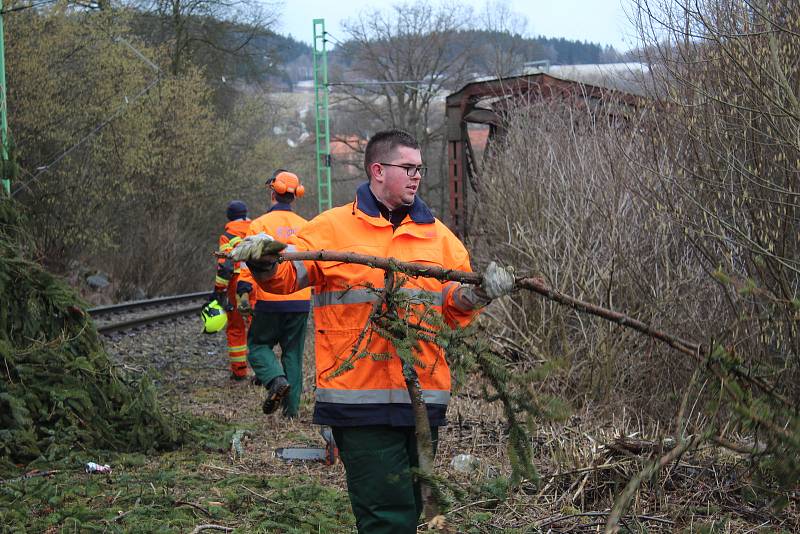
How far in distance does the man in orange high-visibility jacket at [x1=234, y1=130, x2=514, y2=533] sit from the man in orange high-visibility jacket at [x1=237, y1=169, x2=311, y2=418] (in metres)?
3.70

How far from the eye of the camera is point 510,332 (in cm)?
1016

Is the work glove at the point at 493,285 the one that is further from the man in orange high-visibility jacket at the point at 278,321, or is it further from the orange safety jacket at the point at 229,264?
the orange safety jacket at the point at 229,264

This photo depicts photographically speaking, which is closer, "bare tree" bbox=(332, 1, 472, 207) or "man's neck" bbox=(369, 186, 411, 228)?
"man's neck" bbox=(369, 186, 411, 228)

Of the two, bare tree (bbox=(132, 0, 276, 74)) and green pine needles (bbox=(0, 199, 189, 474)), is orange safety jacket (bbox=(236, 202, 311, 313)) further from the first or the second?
bare tree (bbox=(132, 0, 276, 74))

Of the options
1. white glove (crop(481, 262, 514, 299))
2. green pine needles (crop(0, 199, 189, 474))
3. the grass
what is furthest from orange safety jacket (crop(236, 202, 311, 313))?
white glove (crop(481, 262, 514, 299))

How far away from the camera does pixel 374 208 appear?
13.8ft

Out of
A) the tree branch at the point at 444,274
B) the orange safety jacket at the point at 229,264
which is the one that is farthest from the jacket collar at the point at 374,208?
the orange safety jacket at the point at 229,264

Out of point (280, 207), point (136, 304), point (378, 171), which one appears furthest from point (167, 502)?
point (136, 304)

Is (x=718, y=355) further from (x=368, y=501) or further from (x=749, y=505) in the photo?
(x=749, y=505)

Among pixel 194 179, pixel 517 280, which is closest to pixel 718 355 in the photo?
pixel 517 280

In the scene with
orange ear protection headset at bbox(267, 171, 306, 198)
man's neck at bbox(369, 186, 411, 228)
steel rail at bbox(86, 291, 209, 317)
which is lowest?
steel rail at bbox(86, 291, 209, 317)

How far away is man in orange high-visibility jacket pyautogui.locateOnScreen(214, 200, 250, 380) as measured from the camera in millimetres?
9672

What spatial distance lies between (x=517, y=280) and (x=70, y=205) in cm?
2062

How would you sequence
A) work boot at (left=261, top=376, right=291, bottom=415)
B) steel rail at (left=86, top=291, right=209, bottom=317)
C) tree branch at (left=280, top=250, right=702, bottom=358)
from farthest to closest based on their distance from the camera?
steel rail at (left=86, top=291, right=209, bottom=317), work boot at (left=261, top=376, right=291, bottom=415), tree branch at (left=280, top=250, right=702, bottom=358)
